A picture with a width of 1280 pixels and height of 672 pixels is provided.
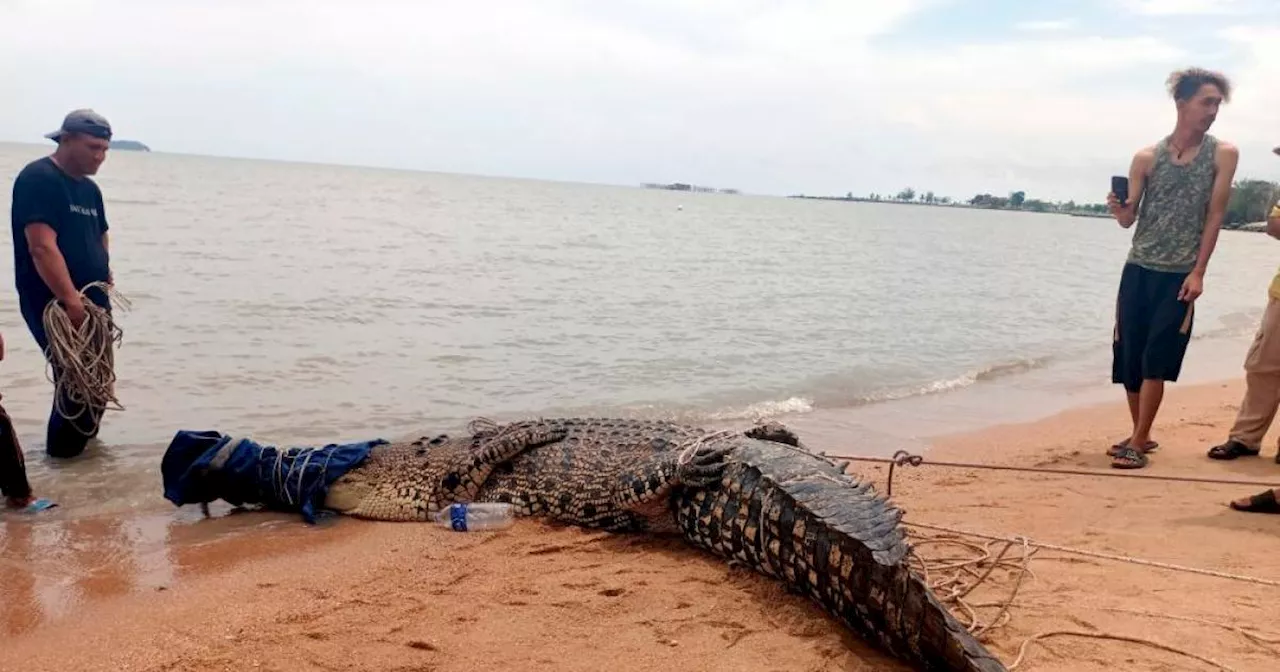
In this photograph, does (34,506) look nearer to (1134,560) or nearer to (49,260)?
(49,260)

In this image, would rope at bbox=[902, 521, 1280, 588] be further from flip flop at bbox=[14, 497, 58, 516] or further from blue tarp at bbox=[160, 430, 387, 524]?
flip flop at bbox=[14, 497, 58, 516]

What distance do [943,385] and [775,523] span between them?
716cm

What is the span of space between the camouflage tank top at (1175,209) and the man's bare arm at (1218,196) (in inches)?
1.1

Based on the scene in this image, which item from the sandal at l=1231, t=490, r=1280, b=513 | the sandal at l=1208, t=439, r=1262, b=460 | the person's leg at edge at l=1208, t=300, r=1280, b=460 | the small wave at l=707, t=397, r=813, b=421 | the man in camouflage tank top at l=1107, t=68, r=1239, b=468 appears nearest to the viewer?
the sandal at l=1231, t=490, r=1280, b=513

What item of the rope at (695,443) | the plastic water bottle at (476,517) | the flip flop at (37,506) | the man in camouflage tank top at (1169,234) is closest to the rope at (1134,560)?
the rope at (695,443)

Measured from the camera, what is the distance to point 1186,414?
7820mm

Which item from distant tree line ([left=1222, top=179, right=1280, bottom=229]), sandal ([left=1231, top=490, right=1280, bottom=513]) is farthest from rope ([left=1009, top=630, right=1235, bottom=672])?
distant tree line ([left=1222, top=179, right=1280, bottom=229])

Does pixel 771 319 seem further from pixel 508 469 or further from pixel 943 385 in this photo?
pixel 508 469

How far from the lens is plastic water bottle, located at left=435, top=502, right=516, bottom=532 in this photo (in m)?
4.56

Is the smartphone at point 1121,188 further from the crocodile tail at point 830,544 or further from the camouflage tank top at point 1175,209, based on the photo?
the crocodile tail at point 830,544

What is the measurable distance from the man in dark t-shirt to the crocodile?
7.27 feet

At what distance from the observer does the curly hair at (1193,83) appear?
521 centimetres

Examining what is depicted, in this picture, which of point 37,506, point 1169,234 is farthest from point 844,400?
point 37,506

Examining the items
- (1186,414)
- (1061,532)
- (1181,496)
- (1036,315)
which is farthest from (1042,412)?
(1036,315)
